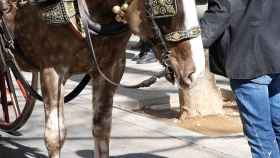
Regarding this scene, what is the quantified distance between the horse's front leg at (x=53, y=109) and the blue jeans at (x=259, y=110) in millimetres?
1079

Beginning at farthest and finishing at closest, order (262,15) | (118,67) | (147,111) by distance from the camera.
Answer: (147,111) < (118,67) < (262,15)

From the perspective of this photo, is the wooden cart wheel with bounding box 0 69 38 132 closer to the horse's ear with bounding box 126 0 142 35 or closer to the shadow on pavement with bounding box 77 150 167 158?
the shadow on pavement with bounding box 77 150 167 158

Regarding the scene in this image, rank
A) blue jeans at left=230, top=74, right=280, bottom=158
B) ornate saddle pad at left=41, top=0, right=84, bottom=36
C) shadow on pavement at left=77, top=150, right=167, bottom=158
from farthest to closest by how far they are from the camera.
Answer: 1. shadow on pavement at left=77, top=150, right=167, bottom=158
2. blue jeans at left=230, top=74, right=280, bottom=158
3. ornate saddle pad at left=41, top=0, right=84, bottom=36

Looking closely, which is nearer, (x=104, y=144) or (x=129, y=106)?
(x=104, y=144)

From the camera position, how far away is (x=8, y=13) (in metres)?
4.18

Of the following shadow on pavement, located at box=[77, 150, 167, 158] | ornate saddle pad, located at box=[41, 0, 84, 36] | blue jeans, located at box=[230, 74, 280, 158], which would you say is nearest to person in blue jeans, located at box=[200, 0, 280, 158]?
blue jeans, located at box=[230, 74, 280, 158]

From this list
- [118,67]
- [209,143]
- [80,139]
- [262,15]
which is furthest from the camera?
[80,139]

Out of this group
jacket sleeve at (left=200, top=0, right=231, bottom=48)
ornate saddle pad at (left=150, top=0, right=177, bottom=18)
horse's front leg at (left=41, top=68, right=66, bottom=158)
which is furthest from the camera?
horse's front leg at (left=41, top=68, right=66, bottom=158)

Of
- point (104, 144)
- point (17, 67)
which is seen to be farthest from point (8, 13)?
point (104, 144)

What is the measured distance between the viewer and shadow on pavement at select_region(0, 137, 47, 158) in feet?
18.1

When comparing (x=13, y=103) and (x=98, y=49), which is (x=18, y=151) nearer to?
(x=13, y=103)

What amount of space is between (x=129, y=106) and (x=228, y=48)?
150 inches

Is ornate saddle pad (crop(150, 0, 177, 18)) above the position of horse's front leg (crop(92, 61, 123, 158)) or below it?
above

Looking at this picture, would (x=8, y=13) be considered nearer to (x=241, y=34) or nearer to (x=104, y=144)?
(x=104, y=144)
